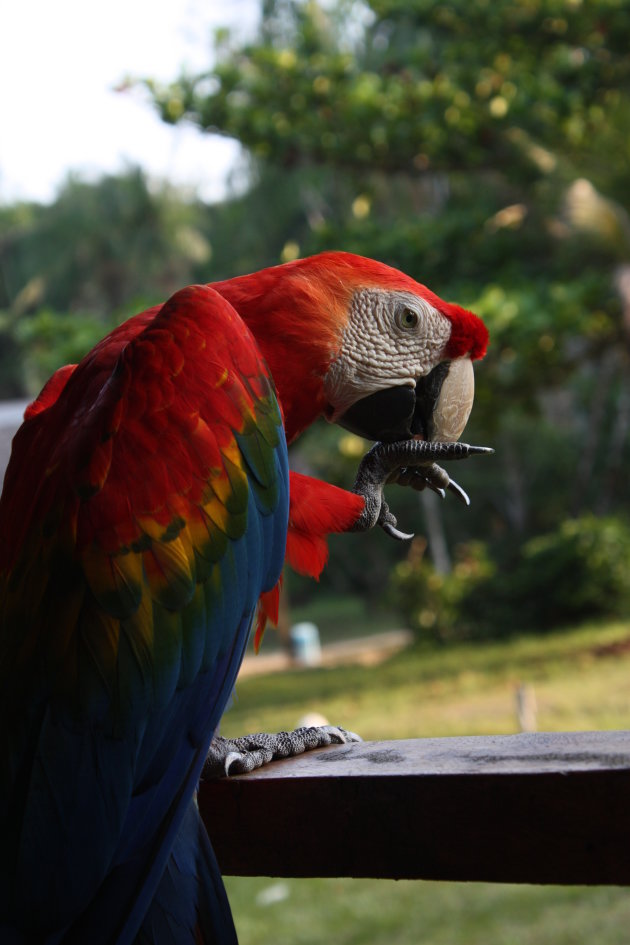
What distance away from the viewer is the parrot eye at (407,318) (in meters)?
1.32

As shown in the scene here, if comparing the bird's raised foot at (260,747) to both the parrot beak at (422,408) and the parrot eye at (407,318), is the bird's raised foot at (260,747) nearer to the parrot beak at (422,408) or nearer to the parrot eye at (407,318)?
the parrot beak at (422,408)

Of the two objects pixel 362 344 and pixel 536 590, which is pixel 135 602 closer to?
pixel 362 344

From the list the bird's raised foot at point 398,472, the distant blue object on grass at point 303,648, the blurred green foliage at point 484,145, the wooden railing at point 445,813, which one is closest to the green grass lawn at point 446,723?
the wooden railing at point 445,813

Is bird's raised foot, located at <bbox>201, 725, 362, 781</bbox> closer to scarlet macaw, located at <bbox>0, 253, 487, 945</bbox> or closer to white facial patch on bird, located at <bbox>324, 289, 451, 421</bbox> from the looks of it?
scarlet macaw, located at <bbox>0, 253, 487, 945</bbox>

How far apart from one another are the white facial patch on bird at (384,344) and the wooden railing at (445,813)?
52cm

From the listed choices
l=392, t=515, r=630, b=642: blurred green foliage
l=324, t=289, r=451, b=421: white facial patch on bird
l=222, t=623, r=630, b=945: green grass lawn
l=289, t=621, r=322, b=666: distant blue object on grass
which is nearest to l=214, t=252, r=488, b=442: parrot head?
l=324, t=289, r=451, b=421: white facial patch on bird

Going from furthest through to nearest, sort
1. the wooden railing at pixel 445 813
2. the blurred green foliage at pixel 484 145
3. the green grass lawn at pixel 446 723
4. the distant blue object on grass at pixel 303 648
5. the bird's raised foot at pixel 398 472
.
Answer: the distant blue object on grass at pixel 303 648
the blurred green foliage at pixel 484 145
the green grass lawn at pixel 446 723
the bird's raised foot at pixel 398 472
the wooden railing at pixel 445 813

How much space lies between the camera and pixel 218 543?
1025 millimetres

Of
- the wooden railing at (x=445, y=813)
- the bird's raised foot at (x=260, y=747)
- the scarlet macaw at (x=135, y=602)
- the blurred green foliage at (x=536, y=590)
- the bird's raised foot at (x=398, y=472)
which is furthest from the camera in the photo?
the blurred green foliage at (x=536, y=590)

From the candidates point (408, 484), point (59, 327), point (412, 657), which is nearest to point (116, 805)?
point (408, 484)

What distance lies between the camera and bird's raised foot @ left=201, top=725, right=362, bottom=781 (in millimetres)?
1035

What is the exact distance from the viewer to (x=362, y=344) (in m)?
1.31

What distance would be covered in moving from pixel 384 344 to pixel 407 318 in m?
0.05

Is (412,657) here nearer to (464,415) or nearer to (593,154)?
(593,154)
